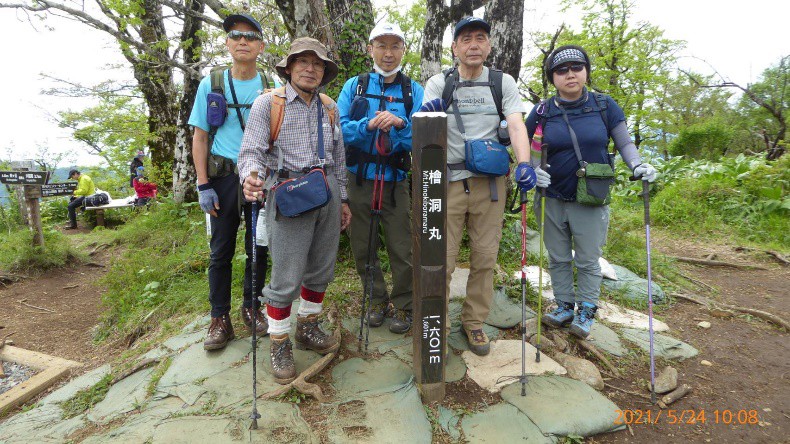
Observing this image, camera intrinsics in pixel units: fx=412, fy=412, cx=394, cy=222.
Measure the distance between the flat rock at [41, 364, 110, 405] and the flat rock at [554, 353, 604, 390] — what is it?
4.45 metres

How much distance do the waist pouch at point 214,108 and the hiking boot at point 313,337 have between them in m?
1.85

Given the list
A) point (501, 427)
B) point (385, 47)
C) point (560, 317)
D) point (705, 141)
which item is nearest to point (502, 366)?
point (501, 427)

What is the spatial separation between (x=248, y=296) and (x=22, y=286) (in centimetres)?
639

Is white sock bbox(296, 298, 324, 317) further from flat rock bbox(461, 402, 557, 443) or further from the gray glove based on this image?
flat rock bbox(461, 402, 557, 443)

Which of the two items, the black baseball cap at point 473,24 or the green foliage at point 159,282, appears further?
the green foliage at point 159,282

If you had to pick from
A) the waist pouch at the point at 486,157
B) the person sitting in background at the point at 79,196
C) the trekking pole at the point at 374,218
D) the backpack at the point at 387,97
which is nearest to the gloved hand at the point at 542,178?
the waist pouch at the point at 486,157

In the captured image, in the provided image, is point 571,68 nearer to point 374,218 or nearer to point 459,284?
point 374,218

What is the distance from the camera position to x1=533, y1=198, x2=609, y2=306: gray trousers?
3943 mm

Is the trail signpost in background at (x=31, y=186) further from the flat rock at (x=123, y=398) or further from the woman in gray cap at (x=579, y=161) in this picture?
the woman in gray cap at (x=579, y=161)

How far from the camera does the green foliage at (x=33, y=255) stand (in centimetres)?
799

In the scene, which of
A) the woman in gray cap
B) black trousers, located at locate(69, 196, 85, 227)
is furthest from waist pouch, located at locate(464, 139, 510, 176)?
black trousers, located at locate(69, 196, 85, 227)


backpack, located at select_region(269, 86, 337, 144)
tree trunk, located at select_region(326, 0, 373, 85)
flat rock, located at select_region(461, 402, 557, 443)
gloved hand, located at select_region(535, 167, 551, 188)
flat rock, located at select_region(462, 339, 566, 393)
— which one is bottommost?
flat rock, located at select_region(461, 402, 557, 443)

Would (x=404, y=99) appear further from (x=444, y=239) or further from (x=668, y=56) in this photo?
(x=668, y=56)

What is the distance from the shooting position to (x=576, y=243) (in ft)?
13.2
